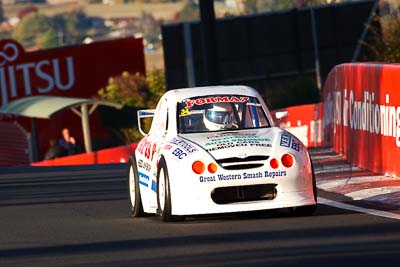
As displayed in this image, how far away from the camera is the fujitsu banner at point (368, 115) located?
17.2 meters

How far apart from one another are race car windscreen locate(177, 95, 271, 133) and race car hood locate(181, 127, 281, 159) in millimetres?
303

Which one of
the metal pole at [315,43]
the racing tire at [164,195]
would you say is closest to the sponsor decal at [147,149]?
the racing tire at [164,195]

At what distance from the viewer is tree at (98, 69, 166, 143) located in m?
63.0

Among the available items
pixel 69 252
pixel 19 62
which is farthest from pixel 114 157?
pixel 19 62

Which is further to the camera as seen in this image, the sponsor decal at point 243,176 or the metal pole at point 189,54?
the metal pole at point 189,54

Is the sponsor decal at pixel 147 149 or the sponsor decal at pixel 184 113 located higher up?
the sponsor decal at pixel 184 113

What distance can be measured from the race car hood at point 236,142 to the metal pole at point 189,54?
30.4 metres

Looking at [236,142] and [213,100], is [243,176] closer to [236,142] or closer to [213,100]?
[236,142]

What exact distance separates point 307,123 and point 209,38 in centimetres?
401

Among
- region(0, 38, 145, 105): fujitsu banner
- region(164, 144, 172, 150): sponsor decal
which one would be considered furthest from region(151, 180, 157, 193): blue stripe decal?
region(0, 38, 145, 105): fujitsu banner

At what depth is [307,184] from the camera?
13.7 meters

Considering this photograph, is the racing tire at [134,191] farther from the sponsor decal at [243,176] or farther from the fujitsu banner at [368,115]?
the fujitsu banner at [368,115]

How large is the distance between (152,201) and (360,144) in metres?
5.59

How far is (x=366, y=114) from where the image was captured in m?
19.1
